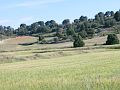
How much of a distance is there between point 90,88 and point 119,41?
87955 mm

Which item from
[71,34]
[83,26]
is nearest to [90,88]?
[71,34]

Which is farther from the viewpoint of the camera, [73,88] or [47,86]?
[47,86]

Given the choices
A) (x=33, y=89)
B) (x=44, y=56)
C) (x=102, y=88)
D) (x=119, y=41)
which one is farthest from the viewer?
(x=119, y=41)

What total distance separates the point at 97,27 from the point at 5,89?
14654 centimetres

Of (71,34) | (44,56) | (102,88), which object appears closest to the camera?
(102,88)

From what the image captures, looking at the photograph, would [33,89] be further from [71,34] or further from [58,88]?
[71,34]

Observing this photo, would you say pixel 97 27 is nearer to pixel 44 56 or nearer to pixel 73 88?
pixel 44 56

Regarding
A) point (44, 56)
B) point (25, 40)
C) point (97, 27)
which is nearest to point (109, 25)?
point (97, 27)

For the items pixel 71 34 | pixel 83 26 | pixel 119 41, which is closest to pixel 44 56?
pixel 119 41

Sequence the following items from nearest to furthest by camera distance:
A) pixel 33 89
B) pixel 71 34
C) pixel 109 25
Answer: pixel 33 89, pixel 71 34, pixel 109 25

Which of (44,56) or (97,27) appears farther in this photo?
(97,27)

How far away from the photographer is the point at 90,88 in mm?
13375

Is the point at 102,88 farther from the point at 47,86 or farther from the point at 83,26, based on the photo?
the point at 83,26

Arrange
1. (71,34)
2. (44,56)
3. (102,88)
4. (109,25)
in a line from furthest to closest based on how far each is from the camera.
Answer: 1. (109,25)
2. (71,34)
3. (44,56)
4. (102,88)
